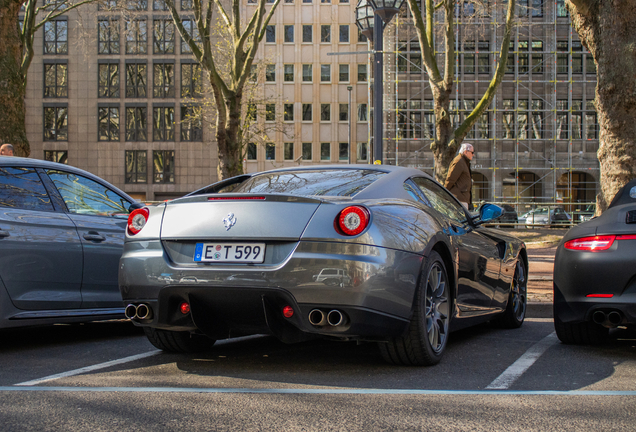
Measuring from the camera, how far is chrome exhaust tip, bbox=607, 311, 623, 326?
516 cm

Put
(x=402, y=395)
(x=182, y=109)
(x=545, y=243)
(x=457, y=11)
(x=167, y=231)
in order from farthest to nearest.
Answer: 1. (x=182, y=109)
2. (x=457, y=11)
3. (x=545, y=243)
4. (x=167, y=231)
5. (x=402, y=395)

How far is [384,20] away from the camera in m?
Answer: 13.4

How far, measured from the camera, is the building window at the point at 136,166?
2202 inches

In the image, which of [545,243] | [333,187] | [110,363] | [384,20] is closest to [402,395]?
[333,187]

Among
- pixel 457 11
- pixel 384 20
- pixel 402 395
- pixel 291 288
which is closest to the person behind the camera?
pixel 402 395

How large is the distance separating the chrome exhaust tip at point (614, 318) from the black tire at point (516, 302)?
5.47 ft

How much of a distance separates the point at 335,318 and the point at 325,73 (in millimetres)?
54875

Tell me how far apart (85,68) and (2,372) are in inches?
2170

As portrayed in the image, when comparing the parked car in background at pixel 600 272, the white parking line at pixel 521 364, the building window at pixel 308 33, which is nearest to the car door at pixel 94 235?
the white parking line at pixel 521 364

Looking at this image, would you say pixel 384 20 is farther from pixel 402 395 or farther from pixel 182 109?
pixel 182 109

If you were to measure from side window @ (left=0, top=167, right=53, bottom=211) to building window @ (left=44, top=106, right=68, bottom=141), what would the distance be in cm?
5296

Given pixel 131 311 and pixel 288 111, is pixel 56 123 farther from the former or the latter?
pixel 131 311

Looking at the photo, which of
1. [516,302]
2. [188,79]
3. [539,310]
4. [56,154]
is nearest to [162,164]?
[188,79]

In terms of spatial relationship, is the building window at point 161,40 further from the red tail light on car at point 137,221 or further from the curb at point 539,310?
the red tail light on car at point 137,221
